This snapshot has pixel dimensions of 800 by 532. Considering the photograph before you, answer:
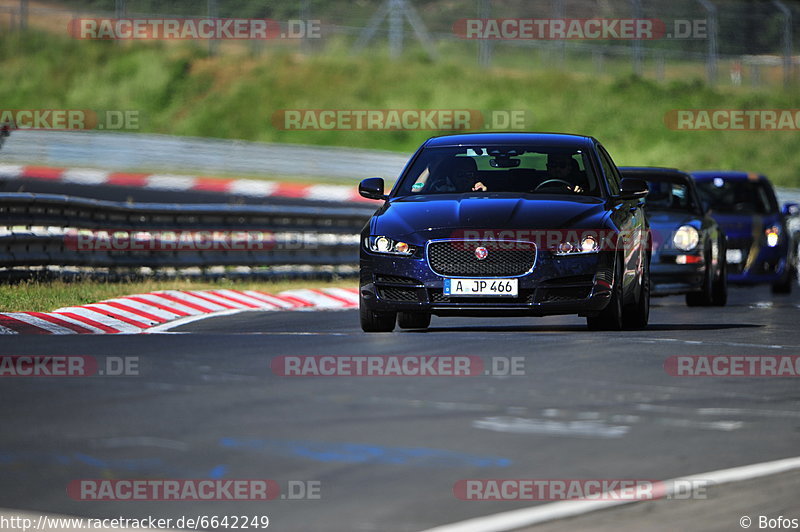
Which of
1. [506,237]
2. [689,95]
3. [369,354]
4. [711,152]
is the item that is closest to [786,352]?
[506,237]

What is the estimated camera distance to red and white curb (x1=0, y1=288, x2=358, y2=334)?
13.1m

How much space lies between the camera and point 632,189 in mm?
12648

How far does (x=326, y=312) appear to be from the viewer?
15.8 meters

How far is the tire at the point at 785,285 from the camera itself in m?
20.2

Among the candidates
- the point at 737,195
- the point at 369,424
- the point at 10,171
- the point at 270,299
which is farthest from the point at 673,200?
the point at 10,171

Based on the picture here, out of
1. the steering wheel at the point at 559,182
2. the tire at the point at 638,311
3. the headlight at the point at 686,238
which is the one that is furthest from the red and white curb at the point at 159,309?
the tire at the point at 638,311

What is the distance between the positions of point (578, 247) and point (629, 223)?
1182 mm

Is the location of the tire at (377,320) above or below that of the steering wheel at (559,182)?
below

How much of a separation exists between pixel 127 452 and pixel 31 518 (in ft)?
4.19

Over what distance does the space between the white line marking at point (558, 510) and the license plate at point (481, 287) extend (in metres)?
5.02
